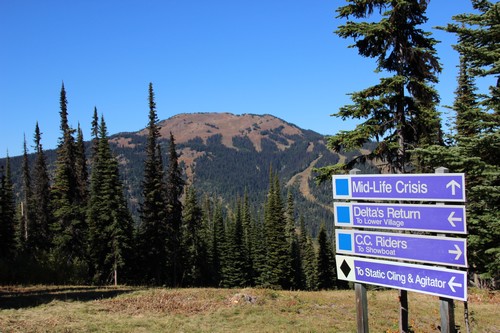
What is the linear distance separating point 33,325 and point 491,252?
45.9 ft

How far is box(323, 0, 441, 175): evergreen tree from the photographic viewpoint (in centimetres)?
1285

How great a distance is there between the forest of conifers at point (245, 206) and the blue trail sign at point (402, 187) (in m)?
5.17

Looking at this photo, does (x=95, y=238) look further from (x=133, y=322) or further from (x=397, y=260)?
(x=397, y=260)

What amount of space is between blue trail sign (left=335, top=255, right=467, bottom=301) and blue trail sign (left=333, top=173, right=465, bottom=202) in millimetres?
1142

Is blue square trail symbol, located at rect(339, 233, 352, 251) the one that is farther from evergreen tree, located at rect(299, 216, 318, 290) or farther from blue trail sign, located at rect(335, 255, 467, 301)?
evergreen tree, located at rect(299, 216, 318, 290)

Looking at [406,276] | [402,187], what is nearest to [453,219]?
[402,187]

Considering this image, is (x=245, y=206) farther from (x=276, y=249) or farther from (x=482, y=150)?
(x=482, y=150)

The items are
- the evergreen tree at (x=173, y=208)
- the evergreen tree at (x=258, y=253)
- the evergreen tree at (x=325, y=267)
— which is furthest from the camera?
the evergreen tree at (x=325, y=267)

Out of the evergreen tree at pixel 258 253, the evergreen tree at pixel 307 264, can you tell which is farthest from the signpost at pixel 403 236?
the evergreen tree at pixel 307 264

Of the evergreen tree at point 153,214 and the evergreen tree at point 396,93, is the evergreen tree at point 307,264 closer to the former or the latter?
the evergreen tree at point 153,214

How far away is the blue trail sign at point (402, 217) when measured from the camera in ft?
20.7

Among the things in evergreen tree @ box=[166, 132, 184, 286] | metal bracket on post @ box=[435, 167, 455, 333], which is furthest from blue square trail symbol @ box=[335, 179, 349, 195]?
evergreen tree @ box=[166, 132, 184, 286]

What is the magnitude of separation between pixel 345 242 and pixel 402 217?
4.22 feet

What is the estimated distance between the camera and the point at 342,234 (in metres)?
7.85
